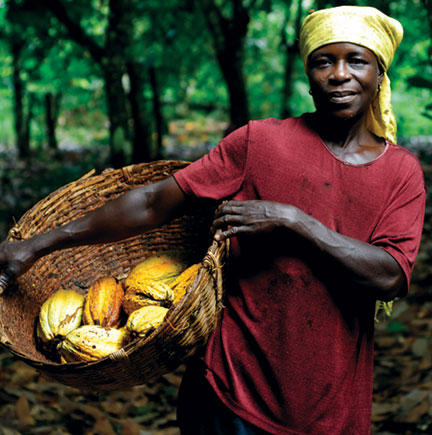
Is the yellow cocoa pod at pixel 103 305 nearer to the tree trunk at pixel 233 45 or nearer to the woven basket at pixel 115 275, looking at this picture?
the woven basket at pixel 115 275

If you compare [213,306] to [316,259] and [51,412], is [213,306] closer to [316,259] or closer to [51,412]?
[316,259]

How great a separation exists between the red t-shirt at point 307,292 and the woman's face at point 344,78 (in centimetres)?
12

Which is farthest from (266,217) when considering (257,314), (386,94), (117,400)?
(117,400)

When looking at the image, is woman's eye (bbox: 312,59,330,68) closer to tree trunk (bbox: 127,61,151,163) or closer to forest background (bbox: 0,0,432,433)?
forest background (bbox: 0,0,432,433)

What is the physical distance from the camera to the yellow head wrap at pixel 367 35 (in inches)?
50.8

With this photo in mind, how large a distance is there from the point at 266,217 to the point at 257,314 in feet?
1.04

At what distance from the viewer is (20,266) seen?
1.45m

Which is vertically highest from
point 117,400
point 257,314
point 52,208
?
point 52,208

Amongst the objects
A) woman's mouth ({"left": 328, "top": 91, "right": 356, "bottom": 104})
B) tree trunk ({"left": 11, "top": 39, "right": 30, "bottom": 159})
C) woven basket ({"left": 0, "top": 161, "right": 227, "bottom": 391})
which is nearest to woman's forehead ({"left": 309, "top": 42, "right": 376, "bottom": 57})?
woman's mouth ({"left": 328, "top": 91, "right": 356, "bottom": 104})

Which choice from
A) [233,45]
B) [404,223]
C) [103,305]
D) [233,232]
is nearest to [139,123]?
[233,45]

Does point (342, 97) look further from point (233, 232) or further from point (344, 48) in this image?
point (233, 232)

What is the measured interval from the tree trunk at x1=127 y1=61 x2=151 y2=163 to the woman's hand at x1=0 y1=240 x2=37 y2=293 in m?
4.50

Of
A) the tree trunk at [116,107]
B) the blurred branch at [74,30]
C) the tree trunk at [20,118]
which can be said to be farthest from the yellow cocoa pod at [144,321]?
the tree trunk at [20,118]

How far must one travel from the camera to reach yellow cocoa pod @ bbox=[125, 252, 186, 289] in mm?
1738
